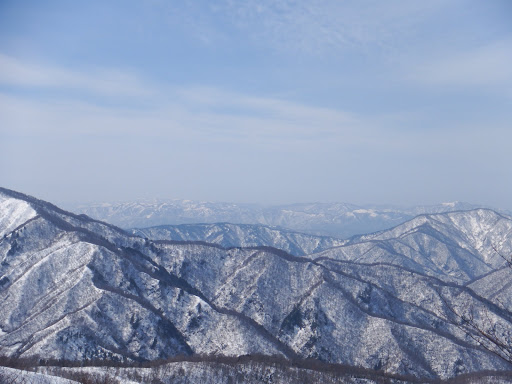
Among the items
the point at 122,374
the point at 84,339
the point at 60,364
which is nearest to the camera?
the point at 122,374

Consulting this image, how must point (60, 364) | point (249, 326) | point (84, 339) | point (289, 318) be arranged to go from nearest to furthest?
1. point (60, 364)
2. point (84, 339)
3. point (249, 326)
4. point (289, 318)

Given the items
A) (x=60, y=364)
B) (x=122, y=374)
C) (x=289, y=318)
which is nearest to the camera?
(x=122, y=374)

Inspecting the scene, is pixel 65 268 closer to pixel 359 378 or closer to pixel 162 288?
pixel 162 288

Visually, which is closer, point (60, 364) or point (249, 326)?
point (60, 364)

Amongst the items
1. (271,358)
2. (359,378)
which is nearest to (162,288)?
(271,358)

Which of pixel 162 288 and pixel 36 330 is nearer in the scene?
pixel 36 330

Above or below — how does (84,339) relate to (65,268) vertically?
below

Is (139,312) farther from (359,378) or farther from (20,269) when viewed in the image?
(359,378)

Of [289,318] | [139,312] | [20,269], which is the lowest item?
[289,318]

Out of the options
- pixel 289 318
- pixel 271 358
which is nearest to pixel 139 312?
pixel 271 358
